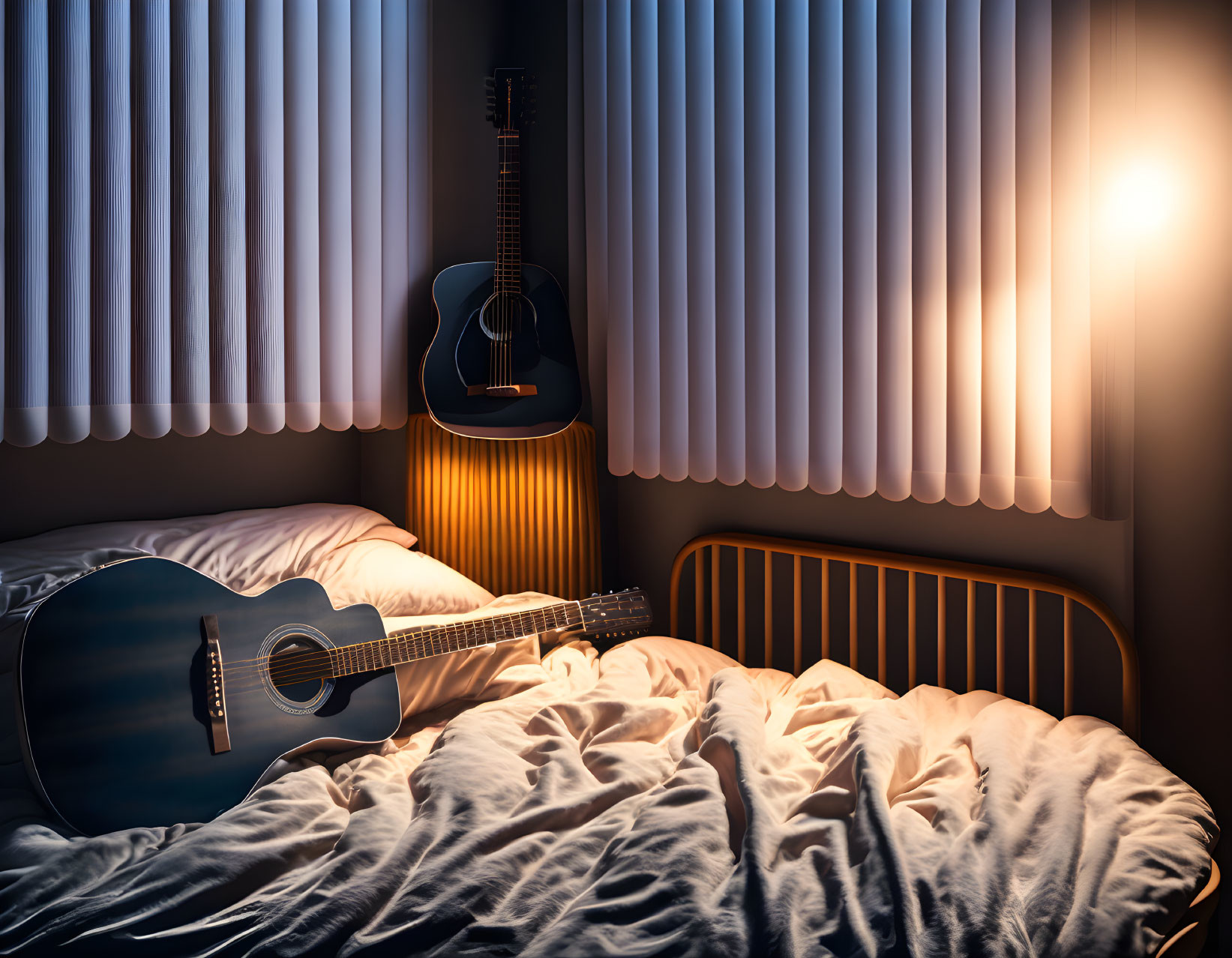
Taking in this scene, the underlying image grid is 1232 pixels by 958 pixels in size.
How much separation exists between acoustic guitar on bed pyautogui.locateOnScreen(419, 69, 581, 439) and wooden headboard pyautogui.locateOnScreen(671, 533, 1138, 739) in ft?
1.81

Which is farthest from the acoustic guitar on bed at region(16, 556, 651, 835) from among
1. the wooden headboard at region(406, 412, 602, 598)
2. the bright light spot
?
the bright light spot

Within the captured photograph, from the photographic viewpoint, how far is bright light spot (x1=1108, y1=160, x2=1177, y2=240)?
1345 millimetres

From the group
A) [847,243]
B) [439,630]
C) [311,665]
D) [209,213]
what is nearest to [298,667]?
[311,665]

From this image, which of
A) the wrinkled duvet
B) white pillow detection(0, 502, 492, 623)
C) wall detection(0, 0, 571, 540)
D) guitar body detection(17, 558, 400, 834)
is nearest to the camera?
the wrinkled duvet

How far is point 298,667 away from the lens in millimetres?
1409

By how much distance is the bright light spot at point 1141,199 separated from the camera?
1345mm

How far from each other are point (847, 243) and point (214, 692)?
149cm

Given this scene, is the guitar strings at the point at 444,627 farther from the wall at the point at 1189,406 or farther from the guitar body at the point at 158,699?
the wall at the point at 1189,406

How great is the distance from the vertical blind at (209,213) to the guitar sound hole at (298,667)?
0.74 meters

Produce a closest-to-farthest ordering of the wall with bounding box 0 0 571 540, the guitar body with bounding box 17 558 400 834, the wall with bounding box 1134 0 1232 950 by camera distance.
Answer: the guitar body with bounding box 17 558 400 834
the wall with bounding box 1134 0 1232 950
the wall with bounding box 0 0 571 540

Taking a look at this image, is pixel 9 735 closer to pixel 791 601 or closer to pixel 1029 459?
pixel 791 601

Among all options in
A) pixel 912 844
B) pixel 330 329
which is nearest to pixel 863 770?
pixel 912 844

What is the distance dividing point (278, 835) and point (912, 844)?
0.87m

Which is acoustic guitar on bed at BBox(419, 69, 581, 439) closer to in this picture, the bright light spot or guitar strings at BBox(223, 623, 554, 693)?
guitar strings at BBox(223, 623, 554, 693)
